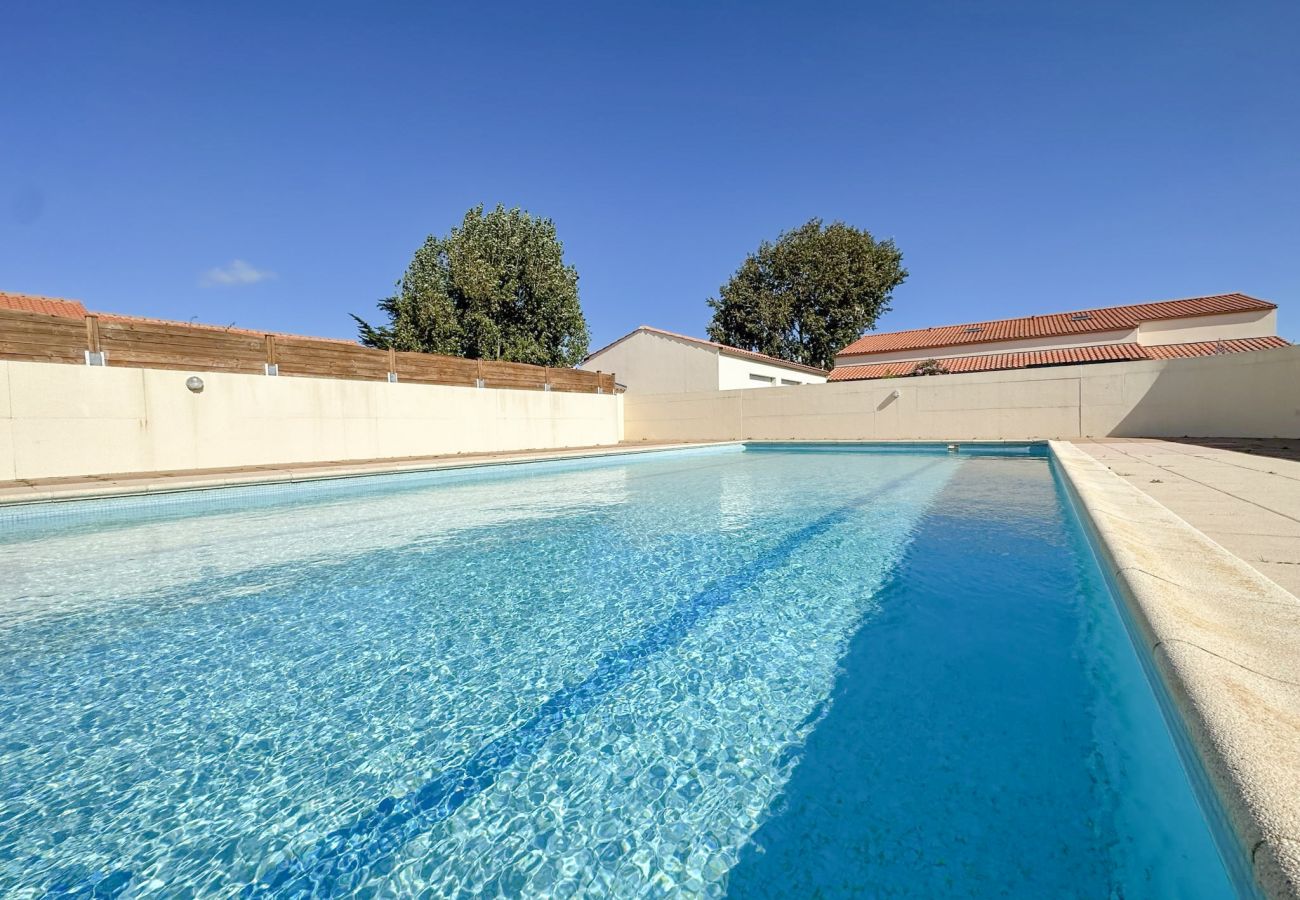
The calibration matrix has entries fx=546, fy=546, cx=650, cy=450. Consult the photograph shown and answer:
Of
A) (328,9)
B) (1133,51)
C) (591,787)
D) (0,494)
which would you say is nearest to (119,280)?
(328,9)

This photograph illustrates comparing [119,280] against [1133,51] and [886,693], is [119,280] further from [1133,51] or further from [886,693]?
[1133,51]

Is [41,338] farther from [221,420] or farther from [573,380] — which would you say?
[573,380]

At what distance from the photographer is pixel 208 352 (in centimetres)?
962

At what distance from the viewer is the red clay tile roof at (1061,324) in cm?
2088

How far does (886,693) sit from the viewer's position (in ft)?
7.15

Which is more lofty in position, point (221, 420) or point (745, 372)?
point (745, 372)

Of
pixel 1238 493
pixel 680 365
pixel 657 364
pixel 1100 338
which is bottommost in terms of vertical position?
pixel 1238 493

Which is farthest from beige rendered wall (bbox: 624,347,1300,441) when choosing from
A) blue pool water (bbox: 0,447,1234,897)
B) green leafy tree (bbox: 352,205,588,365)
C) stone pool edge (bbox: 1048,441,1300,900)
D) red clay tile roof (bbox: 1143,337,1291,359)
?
stone pool edge (bbox: 1048,441,1300,900)

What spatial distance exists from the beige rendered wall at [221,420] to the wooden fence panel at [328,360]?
226mm

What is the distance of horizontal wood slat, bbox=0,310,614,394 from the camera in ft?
26.1

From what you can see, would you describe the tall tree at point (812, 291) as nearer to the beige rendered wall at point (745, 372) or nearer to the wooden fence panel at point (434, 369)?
the beige rendered wall at point (745, 372)

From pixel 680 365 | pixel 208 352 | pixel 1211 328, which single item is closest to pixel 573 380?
pixel 680 365

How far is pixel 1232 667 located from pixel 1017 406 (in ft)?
48.6

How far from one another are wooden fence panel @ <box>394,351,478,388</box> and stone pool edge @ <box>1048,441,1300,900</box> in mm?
12685
